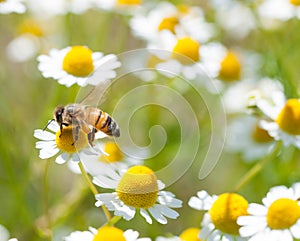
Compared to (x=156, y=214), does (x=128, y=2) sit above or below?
above

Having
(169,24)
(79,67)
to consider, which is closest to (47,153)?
(79,67)

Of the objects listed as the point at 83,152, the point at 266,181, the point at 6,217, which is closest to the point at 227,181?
the point at 266,181

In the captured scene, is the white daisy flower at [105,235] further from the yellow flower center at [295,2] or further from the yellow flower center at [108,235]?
the yellow flower center at [295,2]

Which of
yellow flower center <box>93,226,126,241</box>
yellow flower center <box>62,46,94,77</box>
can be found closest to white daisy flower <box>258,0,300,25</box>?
yellow flower center <box>62,46,94,77</box>

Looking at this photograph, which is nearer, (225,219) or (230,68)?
(225,219)

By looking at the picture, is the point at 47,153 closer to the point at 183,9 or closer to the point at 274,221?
the point at 274,221

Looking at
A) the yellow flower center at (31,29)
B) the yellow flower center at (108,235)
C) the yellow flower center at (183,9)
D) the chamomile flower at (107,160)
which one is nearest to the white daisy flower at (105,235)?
the yellow flower center at (108,235)

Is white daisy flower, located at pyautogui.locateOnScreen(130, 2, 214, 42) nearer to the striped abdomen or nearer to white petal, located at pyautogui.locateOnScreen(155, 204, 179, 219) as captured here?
the striped abdomen
